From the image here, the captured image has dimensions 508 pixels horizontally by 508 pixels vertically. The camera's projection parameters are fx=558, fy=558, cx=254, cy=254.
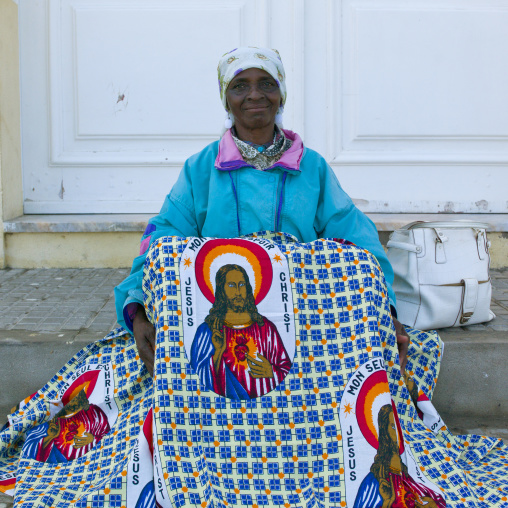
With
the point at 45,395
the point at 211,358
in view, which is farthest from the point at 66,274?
the point at 211,358

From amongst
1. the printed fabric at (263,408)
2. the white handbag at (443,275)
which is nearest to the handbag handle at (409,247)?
the white handbag at (443,275)

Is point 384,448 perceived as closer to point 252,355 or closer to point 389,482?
point 389,482

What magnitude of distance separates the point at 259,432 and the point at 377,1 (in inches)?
123

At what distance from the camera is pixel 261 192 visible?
2094mm

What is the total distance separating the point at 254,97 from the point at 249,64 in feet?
0.39

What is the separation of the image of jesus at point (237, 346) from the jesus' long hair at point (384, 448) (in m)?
0.31

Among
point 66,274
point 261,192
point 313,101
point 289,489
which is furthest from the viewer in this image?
point 313,101

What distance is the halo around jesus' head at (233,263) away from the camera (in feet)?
5.70

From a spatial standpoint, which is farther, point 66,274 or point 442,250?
point 66,274

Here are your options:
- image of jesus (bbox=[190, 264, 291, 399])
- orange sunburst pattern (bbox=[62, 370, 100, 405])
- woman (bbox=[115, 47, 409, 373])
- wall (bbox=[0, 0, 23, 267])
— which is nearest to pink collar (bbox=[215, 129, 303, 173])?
woman (bbox=[115, 47, 409, 373])

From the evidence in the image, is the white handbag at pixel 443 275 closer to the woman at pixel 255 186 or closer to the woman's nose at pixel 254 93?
the woman at pixel 255 186

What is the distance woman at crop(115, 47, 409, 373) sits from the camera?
2.08 m

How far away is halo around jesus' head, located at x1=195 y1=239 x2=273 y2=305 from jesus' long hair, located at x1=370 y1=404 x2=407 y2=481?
1.64ft

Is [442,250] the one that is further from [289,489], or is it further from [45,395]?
[45,395]
